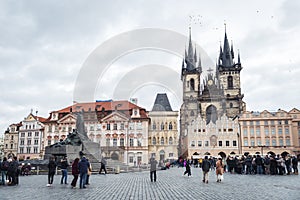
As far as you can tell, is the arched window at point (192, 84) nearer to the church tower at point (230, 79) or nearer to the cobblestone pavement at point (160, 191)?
the church tower at point (230, 79)

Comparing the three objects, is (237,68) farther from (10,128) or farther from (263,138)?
(10,128)

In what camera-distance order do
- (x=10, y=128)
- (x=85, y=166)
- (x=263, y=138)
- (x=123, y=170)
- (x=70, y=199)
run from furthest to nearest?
(x=10, y=128), (x=263, y=138), (x=123, y=170), (x=85, y=166), (x=70, y=199)

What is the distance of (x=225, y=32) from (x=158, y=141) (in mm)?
50908

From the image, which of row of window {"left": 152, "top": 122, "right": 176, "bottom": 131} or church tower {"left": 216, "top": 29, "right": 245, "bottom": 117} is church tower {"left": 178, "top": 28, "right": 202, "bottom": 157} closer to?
church tower {"left": 216, "top": 29, "right": 245, "bottom": 117}

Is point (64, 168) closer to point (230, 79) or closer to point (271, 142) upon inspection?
point (271, 142)

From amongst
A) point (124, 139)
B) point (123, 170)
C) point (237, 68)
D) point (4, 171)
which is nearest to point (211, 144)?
point (124, 139)

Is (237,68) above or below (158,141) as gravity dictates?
above

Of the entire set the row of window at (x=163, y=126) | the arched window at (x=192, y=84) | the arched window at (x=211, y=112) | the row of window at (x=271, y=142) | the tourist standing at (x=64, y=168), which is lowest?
the tourist standing at (x=64, y=168)

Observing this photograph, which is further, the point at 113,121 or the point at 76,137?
the point at 113,121

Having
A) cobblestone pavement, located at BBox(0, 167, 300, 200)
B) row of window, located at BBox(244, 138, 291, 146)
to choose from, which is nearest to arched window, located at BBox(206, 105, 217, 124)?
row of window, located at BBox(244, 138, 291, 146)

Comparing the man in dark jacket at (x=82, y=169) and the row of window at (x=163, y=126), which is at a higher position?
the row of window at (x=163, y=126)

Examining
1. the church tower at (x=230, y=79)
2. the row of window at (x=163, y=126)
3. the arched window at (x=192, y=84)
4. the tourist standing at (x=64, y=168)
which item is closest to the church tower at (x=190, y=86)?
the arched window at (x=192, y=84)

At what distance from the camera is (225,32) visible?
323 feet

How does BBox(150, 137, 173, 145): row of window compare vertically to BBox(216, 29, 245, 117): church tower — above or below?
below
